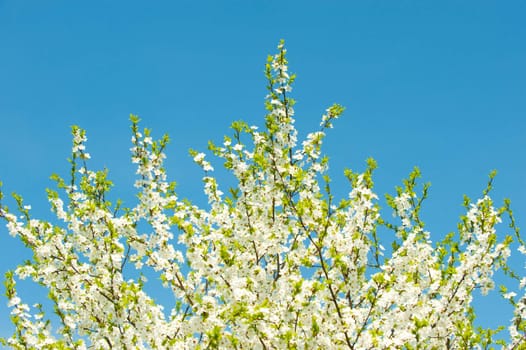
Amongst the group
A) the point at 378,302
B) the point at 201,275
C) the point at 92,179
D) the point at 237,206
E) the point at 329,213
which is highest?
the point at 92,179

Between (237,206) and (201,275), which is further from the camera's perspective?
(237,206)

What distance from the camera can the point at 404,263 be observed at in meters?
10.4

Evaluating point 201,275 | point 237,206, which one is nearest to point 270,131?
point 237,206

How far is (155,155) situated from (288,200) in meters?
2.76

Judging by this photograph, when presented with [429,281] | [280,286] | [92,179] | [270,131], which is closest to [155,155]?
[92,179]

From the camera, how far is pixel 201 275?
1013cm

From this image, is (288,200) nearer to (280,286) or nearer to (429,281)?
(280,286)

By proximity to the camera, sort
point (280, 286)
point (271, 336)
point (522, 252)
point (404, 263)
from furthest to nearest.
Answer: point (522, 252)
point (404, 263)
point (280, 286)
point (271, 336)

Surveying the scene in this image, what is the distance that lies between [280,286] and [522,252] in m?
6.28

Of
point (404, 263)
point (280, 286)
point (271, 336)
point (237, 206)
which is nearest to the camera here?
point (271, 336)

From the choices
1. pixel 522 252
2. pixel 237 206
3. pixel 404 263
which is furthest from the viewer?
pixel 522 252

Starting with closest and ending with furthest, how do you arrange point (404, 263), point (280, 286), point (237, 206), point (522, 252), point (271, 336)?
point (271, 336) < point (280, 286) < point (404, 263) < point (237, 206) < point (522, 252)

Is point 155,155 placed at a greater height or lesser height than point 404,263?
greater

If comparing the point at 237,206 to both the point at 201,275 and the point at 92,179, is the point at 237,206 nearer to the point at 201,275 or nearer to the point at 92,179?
the point at 201,275
